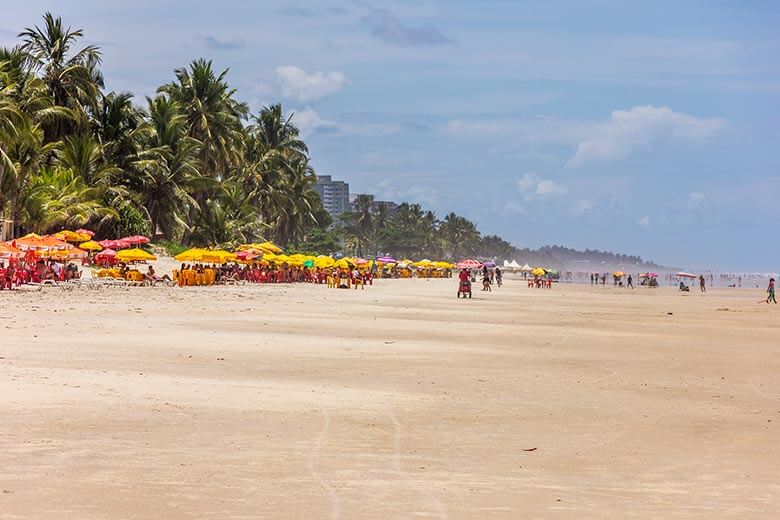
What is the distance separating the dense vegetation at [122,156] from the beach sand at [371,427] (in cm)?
2716

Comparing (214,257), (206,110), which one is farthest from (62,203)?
(206,110)

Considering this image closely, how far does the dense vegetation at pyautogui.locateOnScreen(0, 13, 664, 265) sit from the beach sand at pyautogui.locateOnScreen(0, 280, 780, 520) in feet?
89.1

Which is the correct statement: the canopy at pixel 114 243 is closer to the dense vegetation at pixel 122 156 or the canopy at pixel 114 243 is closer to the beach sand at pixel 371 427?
the dense vegetation at pixel 122 156

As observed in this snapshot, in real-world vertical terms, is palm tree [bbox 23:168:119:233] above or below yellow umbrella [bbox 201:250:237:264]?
above

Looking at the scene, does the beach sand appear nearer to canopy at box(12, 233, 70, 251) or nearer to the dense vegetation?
canopy at box(12, 233, 70, 251)

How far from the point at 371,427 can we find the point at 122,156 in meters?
49.9

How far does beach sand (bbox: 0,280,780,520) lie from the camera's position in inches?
241

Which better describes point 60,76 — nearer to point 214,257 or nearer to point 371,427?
point 214,257

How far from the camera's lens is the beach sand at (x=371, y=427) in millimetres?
6109

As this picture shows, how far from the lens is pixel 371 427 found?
29.3 feet

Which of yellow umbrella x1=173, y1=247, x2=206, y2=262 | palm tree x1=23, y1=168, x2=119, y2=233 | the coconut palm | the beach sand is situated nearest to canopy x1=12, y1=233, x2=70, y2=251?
palm tree x1=23, y1=168, x2=119, y2=233

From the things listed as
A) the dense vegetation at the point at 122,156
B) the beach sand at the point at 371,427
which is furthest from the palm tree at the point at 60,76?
the beach sand at the point at 371,427

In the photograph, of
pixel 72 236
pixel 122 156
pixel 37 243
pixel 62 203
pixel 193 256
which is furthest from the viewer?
pixel 122 156

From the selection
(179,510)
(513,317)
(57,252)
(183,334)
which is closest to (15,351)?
(183,334)
